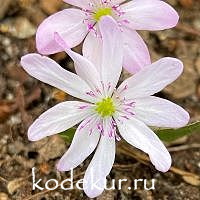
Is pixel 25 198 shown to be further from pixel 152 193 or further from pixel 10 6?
pixel 10 6

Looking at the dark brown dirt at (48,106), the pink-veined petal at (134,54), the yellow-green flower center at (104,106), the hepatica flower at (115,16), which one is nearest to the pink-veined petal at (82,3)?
the hepatica flower at (115,16)

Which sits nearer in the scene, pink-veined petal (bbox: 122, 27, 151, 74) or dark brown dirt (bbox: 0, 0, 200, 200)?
pink-veined petal (bbox: 122, 27, 151, 74)

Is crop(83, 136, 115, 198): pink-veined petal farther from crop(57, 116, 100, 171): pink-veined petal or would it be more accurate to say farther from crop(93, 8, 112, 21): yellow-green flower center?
crop(93, 8, 112, 21): yellow-green flower center

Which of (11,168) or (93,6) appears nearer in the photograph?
(93,6)

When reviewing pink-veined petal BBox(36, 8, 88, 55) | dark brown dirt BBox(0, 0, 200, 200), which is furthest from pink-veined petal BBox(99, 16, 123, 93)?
dark brown dirt BBox(0, 0, 200, 200)

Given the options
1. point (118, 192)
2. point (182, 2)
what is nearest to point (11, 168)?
point (118, 192)

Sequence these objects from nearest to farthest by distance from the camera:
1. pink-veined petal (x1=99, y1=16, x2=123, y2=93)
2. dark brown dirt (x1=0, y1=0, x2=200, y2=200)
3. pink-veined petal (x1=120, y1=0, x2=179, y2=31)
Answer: pink-veined petal (x1=99, y1=16, x2=123, y2=93) < pink-veined petal (x1=120, y1=0, x2=179, y2=31) < dark brown dirt (x1=0, y1=0, x2=200, y2=200)
